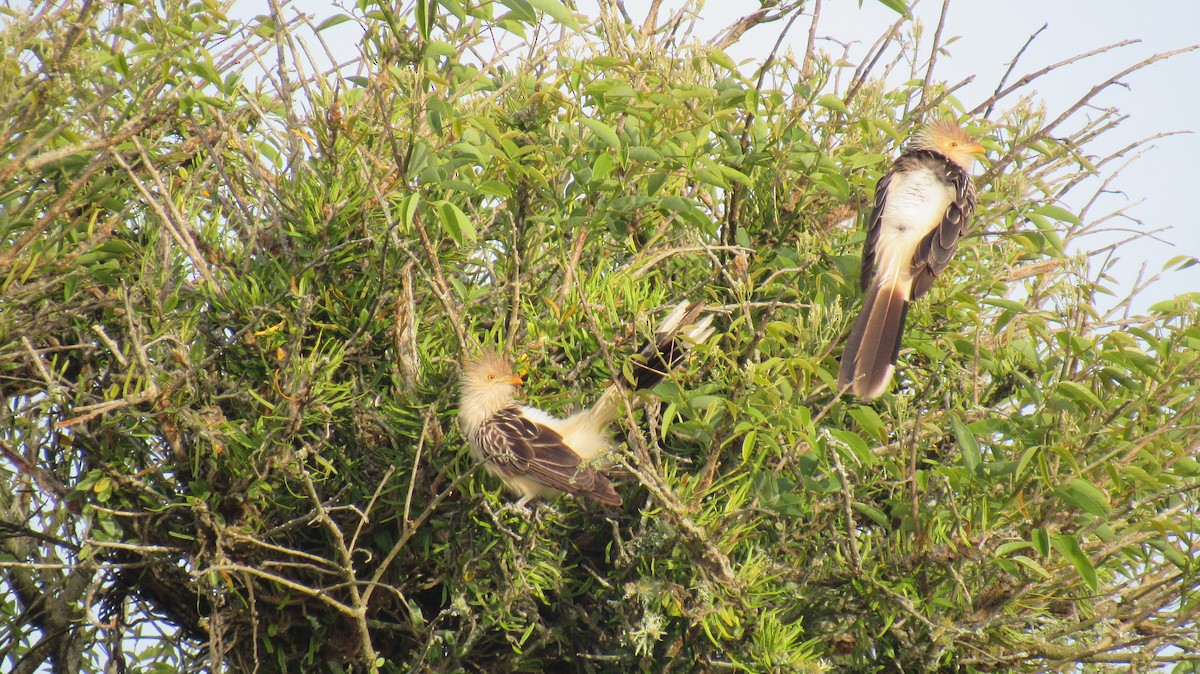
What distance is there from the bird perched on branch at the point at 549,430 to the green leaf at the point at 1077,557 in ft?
3.70

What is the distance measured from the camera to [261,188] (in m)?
3.43

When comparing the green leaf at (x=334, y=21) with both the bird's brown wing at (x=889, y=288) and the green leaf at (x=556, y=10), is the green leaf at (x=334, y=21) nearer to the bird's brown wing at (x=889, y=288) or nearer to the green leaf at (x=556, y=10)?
the green leaf at (x=556, y=10)

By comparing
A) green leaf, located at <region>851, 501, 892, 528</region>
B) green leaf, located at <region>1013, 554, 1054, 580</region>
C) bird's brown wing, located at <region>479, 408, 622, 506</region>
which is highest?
green leaf, located at <region>1013, 554, 1054, 580</region>

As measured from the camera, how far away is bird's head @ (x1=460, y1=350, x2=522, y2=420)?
3.33 m

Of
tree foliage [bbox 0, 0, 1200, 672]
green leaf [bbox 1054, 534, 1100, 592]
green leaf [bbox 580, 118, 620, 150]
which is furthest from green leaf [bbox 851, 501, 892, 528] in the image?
green leaf [bbox 580, 118, 620, 150]

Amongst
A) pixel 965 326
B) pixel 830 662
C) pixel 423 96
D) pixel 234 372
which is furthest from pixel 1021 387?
pixel 234 372

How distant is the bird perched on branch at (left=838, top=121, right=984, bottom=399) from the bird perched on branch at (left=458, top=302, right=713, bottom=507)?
1.71 feet

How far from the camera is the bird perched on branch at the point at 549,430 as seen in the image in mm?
3287

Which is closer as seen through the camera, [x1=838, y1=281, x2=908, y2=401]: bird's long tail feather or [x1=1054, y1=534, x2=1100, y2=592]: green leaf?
[x1=1054, y1=534, x2=1100, y2=592]: green leaf

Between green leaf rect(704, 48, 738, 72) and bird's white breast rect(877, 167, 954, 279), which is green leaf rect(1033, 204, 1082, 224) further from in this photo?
green leaf rect(704, 48, 738, 72)

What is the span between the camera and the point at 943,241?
4172mm

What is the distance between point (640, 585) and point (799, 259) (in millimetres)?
1244

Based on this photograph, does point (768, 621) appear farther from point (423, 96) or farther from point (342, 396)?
point (423, 96)

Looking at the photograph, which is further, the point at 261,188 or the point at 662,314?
the point at 662,314
